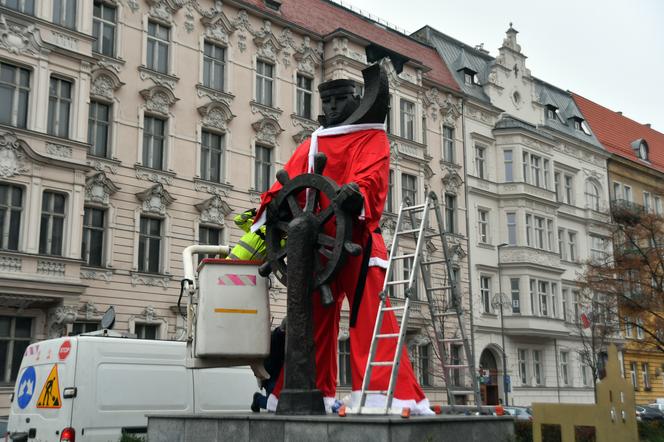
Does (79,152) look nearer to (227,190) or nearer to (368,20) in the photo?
(227,190)

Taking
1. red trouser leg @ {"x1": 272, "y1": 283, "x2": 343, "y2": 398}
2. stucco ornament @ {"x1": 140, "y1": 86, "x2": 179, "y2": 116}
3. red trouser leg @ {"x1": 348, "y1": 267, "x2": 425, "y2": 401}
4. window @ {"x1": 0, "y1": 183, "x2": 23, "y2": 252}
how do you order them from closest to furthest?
1. red trouser leg @ {"x1": 348, "y1": 267, "x2": 425, "y2": 401}
2. red trouser leg @ {"x1": 272, "y1": 283, "x2": 343, "y2": 398}
3. window @ {"x1": 0, "y1": 183, "x2": 23, "y2": 252}
4. stucco ornament @ {"x1": 140, "y1": 86, "x2": 179, "y2": 116}

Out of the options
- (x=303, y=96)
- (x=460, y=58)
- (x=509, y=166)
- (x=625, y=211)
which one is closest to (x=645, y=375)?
(x=625, y=211)

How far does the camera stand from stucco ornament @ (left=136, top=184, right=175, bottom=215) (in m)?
23.8

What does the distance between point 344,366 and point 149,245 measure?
8453 millimetres

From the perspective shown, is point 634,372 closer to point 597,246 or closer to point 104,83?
point 597,246

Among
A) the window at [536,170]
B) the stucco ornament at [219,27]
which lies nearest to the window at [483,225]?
the window at [536,170]

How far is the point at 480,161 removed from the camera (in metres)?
37.5

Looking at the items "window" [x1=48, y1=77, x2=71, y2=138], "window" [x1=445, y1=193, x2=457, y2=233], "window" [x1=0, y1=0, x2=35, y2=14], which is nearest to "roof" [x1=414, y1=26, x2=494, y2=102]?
"window" [x1=445, y1=193, x2=457, y2=233]

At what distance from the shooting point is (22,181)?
20.2m

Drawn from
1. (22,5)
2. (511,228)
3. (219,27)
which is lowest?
(511,228)

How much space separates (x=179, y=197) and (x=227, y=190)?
193 cm

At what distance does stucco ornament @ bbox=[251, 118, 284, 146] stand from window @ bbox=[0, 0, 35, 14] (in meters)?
8.38

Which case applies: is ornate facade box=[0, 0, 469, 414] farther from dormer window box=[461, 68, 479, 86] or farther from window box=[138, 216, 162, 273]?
dormer window box=[461, 68, 479, 86]

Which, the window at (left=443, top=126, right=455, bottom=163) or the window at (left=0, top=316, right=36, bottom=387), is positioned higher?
the window at (left=443, top=126, right=455, bottom=163)
